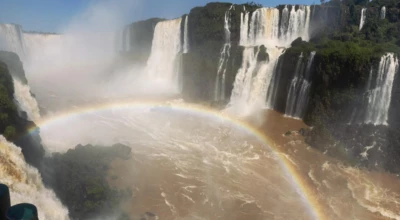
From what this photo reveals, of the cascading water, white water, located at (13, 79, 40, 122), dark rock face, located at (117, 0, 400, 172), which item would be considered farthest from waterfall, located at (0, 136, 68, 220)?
the cascading water

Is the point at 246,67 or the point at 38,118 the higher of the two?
the point at 246,67

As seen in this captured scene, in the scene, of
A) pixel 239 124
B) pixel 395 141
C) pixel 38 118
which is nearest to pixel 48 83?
pixel 38 118

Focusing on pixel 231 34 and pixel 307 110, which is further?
pixel 231 34

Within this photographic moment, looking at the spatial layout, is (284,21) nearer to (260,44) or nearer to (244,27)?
(260,44)

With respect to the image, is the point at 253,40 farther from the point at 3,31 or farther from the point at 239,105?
the point at 3,31

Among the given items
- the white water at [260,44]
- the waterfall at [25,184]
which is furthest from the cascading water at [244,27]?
the waterfall at [25,184]

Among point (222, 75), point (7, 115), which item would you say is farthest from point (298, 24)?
point (7, 115)

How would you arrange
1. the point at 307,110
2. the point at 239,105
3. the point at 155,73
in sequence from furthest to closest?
the point at 155,73 < the point at 239,105 < the point at 307,110
